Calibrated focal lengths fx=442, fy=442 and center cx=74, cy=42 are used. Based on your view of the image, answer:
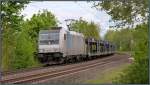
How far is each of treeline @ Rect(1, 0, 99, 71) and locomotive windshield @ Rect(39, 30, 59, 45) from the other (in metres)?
1.19

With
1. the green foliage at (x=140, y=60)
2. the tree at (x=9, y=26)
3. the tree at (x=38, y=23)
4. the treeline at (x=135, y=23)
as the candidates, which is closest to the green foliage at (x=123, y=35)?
the treeline at (x=135, y=23)

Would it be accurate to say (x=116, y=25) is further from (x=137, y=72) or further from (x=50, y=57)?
(x=50, y=57)

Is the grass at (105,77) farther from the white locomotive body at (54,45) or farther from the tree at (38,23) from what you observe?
the white locomotive body at (54,45)

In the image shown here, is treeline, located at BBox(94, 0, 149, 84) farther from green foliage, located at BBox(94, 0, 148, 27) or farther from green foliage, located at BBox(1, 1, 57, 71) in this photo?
green foliage, located at BBox(1, 1, 57, 71)

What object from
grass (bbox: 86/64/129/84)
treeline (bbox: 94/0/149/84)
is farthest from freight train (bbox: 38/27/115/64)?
treeline (bbox: 94/0/149/84)

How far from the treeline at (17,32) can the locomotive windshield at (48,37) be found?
1.19 meters

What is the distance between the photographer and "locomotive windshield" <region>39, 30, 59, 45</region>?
2834 centimetres

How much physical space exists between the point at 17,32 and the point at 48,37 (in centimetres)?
585

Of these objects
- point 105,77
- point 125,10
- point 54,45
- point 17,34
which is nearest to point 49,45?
point 54,45

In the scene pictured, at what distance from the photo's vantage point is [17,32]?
22969mm

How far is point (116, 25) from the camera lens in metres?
13.1

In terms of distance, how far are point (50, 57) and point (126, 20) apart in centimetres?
1603

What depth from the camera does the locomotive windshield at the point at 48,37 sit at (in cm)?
2834

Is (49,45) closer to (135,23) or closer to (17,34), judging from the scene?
(17,34)
